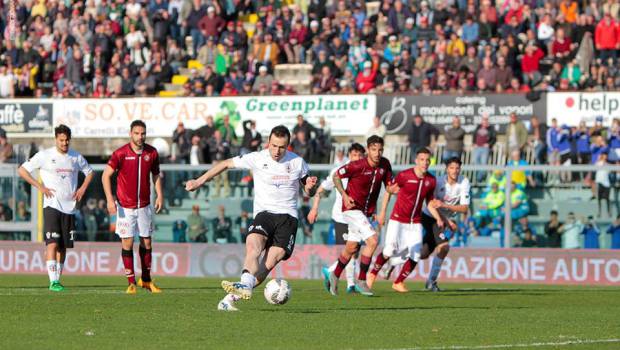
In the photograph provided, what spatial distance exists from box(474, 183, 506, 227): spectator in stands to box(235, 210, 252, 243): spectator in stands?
468cm

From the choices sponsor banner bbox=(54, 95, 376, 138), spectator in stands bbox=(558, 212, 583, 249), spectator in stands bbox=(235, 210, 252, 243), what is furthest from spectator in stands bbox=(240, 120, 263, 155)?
spectator in stands bbox=(558, 212, 583, 249)

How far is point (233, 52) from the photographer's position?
3494 cm

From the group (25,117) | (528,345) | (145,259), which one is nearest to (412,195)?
(145,259)

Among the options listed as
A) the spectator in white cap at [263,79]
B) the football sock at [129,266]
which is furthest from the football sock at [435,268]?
the spectator in white cap at [263,79]

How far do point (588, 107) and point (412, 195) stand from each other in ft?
34.7

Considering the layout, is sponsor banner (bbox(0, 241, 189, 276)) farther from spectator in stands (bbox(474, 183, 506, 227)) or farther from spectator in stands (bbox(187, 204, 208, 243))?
spectator in stands (bbox(474, 183, 506, 227))

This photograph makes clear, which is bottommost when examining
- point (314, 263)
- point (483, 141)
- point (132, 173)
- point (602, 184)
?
point (314, 263)

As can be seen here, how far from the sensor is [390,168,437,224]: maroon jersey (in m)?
20.0

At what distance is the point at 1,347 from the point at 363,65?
22.5m

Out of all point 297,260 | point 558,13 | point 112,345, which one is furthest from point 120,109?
point 112,345

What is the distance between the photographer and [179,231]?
2759 cm

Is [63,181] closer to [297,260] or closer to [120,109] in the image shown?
[297,260]

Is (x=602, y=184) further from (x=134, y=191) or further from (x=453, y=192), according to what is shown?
(x=134, y=191)

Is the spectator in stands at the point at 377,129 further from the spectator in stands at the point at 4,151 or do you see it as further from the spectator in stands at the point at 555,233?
the spectator in stands at the point at 4,151
